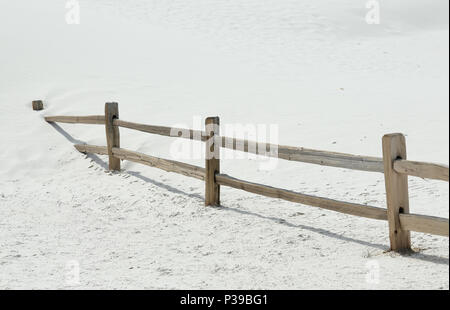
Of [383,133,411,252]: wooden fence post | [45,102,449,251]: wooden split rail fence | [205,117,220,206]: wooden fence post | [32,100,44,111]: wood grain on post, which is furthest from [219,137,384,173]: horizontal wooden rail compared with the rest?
[32,100,44,111]: wood grain on post

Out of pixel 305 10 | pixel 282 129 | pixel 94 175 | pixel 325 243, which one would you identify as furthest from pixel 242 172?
pixel 305 10

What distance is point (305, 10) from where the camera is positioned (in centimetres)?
2234

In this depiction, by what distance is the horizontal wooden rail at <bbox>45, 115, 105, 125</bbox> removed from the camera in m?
9.36

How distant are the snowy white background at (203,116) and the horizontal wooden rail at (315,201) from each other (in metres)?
0.30

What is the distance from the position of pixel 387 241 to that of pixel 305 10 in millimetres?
18079

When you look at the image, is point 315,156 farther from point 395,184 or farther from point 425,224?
point 425,224

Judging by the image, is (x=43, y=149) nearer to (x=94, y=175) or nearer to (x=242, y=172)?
(x=94, y=175)

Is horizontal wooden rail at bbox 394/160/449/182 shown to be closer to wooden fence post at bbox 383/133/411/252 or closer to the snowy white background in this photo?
wooden fence post at bbox 383/133/411/252

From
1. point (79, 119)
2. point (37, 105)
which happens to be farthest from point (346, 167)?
point (37, 105)

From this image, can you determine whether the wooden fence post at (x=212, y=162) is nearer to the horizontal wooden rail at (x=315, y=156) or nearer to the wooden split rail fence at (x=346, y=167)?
the wooden split rail fence at (x=346, y=167)

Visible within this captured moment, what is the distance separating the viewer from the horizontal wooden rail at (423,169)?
420 cm

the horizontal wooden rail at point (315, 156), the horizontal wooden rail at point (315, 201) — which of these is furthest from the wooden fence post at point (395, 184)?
the horizontal wooden rail at point (315, 156)

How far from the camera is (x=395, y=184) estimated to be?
470 centimetres

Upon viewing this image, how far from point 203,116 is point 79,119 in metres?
2.15
